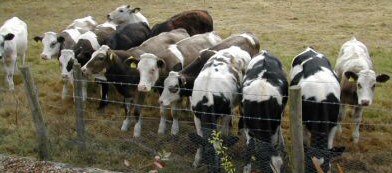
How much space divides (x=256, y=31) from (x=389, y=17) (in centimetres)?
538

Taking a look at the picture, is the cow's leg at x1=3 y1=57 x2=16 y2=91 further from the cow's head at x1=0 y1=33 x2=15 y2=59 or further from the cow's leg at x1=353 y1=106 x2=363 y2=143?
the cow's leg at x1=353 y1=106 x2=363 y2=143

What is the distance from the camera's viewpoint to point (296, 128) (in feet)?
19.6

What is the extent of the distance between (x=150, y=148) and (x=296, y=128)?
286cm

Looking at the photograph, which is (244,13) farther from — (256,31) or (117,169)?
(117,169)

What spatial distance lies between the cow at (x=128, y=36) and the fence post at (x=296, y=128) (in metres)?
5.40

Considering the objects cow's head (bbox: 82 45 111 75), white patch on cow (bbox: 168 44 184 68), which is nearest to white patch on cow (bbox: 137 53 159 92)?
cow's head (bbox: 82 45 111 75)

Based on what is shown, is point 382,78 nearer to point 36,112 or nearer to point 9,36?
point 36,112

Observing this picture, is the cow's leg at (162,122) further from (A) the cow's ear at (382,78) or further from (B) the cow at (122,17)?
(B) the cow at (122,17)

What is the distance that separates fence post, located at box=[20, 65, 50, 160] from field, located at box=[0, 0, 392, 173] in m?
0.27

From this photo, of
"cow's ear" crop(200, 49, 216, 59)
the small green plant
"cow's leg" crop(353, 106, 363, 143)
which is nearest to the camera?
the small green plant

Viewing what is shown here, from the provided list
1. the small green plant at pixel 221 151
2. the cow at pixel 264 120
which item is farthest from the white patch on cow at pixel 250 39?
the small green plant at pixel 221 151

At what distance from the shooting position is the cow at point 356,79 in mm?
8000

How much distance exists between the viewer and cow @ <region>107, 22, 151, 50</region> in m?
→ 10.7

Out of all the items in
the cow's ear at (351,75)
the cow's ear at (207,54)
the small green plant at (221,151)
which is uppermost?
the cow's ear at (207,54)
